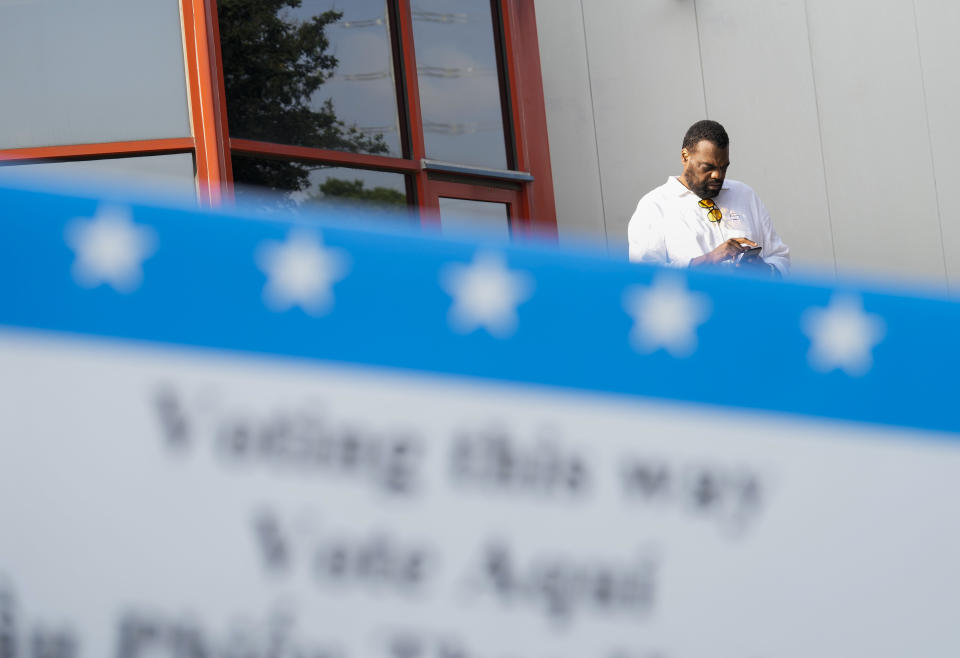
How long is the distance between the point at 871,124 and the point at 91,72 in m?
4.11

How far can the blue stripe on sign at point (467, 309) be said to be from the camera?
1.09m

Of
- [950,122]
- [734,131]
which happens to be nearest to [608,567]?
[734,131]

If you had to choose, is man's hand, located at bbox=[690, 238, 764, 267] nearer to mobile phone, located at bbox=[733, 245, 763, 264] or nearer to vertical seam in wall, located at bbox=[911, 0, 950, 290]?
mobile phone, located at bbox=[733, 245, 763, 264]

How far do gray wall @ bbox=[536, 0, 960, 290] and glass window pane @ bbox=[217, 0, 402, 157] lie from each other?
57.8 inches

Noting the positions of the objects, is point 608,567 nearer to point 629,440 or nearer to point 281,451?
point 629,440

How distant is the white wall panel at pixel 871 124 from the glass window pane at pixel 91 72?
11.8ft

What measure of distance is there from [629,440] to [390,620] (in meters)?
0.31

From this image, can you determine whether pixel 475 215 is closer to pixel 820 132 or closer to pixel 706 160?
pixel 706 160

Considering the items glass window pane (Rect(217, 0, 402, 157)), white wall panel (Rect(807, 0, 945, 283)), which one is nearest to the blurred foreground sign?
glass window pane (Rect(217, 0, 402, 157))

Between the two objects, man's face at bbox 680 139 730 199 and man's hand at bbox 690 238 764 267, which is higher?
man's face at bbox 680 139 730 199

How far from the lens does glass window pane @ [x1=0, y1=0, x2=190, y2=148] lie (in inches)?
166

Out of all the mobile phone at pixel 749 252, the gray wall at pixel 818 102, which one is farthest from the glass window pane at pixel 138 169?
the gray wall at pixel 818 102

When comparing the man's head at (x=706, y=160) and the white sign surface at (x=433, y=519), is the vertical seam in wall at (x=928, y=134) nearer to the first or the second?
the man's head at (x=706, y=160)

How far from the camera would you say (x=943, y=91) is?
6.28 m
